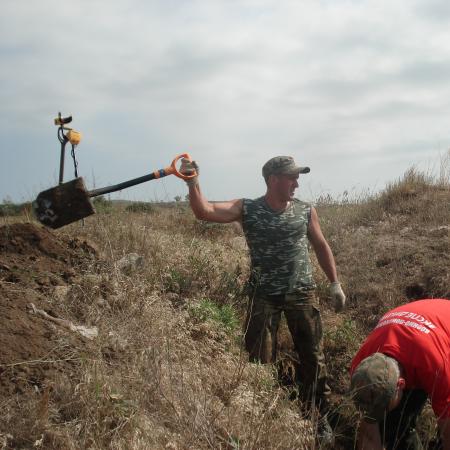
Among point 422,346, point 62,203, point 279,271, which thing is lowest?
point 422,346

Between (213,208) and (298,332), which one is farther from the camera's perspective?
(298,332)

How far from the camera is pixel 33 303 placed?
357cm

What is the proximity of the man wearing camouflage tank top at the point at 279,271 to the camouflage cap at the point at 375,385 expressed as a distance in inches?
46.7

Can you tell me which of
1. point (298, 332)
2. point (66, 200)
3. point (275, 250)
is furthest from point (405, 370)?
Answer: point (66, 200)

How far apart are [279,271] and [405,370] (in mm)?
1276

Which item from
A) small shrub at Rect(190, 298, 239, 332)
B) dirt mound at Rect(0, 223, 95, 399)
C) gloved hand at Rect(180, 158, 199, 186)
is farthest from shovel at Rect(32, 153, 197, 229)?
small shrub at Rect(190, 298, 239, 332)

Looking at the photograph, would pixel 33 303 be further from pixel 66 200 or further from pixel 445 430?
pixel 445 430

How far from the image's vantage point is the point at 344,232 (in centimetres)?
753

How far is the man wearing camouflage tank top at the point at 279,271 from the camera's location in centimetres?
393

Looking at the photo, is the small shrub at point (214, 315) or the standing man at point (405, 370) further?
the small shrub at point (214, 315)

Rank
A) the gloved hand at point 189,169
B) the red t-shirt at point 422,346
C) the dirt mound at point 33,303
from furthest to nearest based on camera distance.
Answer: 1. the gloved hand at point 189,169
2. the dirt mound at point 33,303
3. the red t-shirt at point 422,346

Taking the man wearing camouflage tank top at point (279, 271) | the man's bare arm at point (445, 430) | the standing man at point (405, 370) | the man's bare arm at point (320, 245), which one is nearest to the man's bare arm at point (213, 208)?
the man wearing camouflage tank top at point (279, 271)

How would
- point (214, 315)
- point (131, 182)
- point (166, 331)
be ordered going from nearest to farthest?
point (166, 331), point (131, 182), point (214, 315)

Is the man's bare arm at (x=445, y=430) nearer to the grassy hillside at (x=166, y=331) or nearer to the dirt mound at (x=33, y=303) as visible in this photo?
the grassy hillside at (x=166, y=331)
